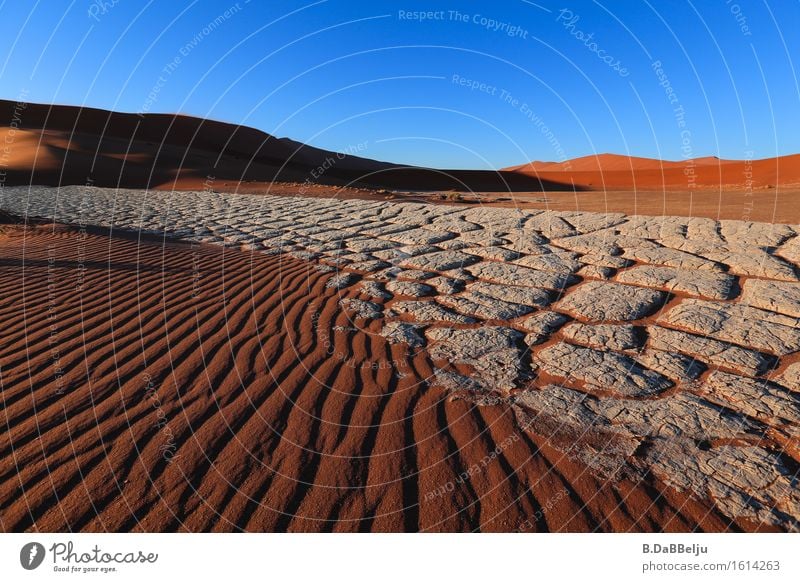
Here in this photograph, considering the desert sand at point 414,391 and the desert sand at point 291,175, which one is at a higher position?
the desert sand at point 291,175

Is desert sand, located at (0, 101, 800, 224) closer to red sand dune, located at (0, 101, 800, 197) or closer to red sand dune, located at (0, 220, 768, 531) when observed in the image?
red sand dune, located at (0, 101, 800, 197)

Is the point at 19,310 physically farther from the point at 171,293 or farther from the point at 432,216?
the point at 432,216

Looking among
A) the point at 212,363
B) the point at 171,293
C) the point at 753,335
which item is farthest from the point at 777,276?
the point at 171,293

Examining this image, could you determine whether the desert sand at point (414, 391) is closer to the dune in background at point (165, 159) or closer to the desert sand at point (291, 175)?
the desert sand at point (291, 175)

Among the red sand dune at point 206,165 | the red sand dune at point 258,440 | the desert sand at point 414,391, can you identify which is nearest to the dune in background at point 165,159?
the red sand dune at point 206,165

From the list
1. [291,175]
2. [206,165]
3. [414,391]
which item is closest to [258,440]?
[414,391]

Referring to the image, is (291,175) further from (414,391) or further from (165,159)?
(414,391)
